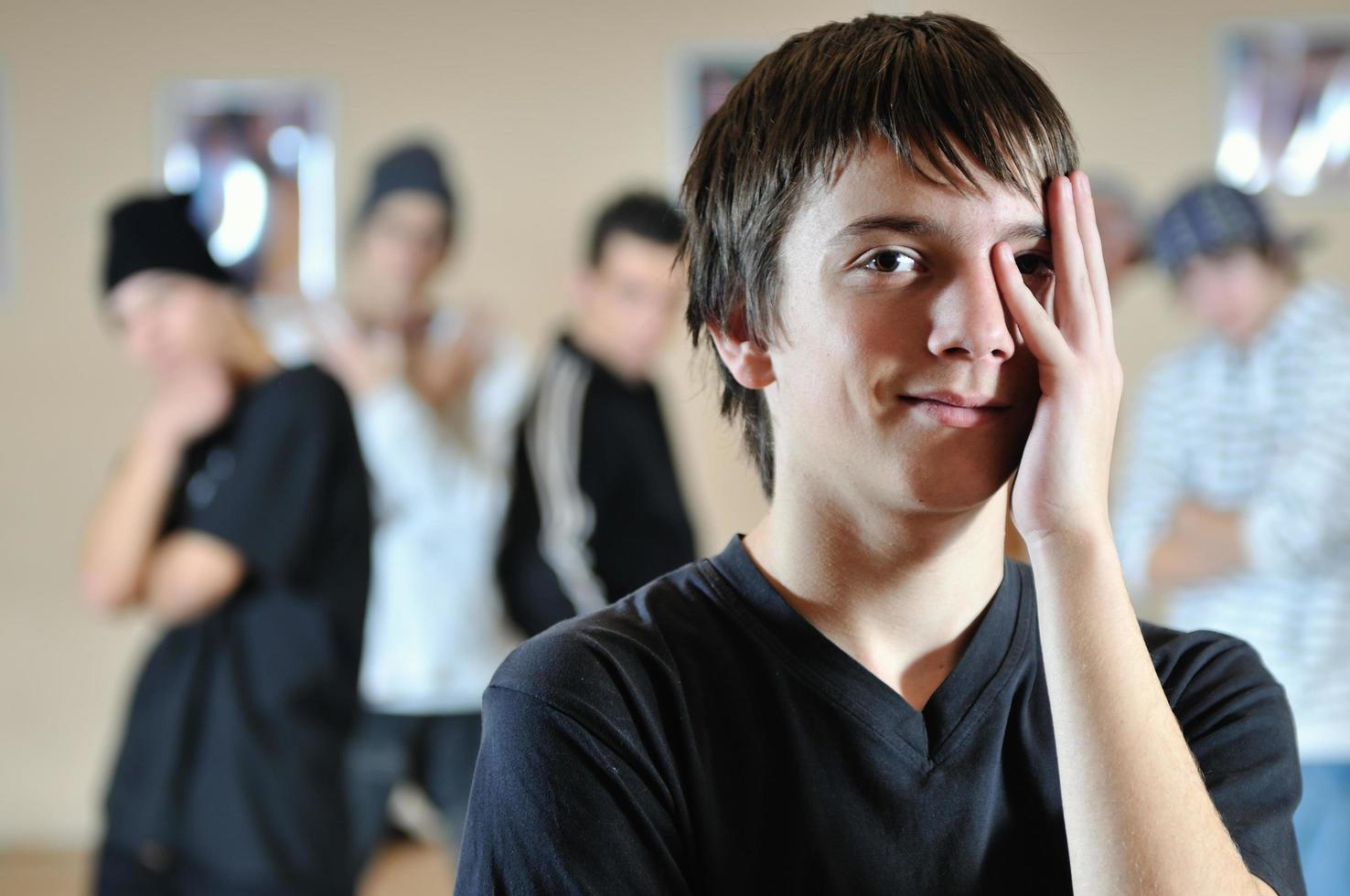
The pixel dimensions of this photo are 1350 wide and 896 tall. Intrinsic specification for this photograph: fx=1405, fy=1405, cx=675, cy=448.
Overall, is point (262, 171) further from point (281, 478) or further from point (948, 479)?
point (948, 479)

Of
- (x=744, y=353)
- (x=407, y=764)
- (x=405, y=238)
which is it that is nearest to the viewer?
(x=744, y=353)

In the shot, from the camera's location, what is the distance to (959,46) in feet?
3.28

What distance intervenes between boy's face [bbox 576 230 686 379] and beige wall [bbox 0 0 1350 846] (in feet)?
3.82

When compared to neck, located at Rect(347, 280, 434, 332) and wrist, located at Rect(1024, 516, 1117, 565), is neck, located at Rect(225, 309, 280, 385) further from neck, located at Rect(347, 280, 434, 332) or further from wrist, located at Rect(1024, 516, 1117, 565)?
wrist, located at Rect(1024, 516, 1117, 565)

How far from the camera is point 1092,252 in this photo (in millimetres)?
943

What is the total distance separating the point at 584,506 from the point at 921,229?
1.95 m

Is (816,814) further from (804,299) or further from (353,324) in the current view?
(353,324)

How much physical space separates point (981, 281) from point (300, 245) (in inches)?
158

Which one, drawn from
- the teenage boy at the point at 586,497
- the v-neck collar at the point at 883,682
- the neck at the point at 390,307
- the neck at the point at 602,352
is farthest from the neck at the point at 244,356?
the v-neck collar at the point at 883,682

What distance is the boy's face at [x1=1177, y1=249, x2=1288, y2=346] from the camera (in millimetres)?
2656

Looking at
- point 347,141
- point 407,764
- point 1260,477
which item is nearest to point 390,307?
point 347,141

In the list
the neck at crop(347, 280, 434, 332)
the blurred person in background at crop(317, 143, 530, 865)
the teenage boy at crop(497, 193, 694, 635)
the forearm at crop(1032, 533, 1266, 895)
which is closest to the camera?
the forearm at crop(1032, 533, 1266, 895)

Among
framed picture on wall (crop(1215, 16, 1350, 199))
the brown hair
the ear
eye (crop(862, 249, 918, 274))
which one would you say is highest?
framed picture on wall (crop(1215, 16, 1350, 199))

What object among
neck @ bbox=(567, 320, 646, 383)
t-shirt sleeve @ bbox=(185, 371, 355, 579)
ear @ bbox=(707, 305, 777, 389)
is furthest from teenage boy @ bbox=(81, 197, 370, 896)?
ear @ bbox=(707, 305, 777, 389)
